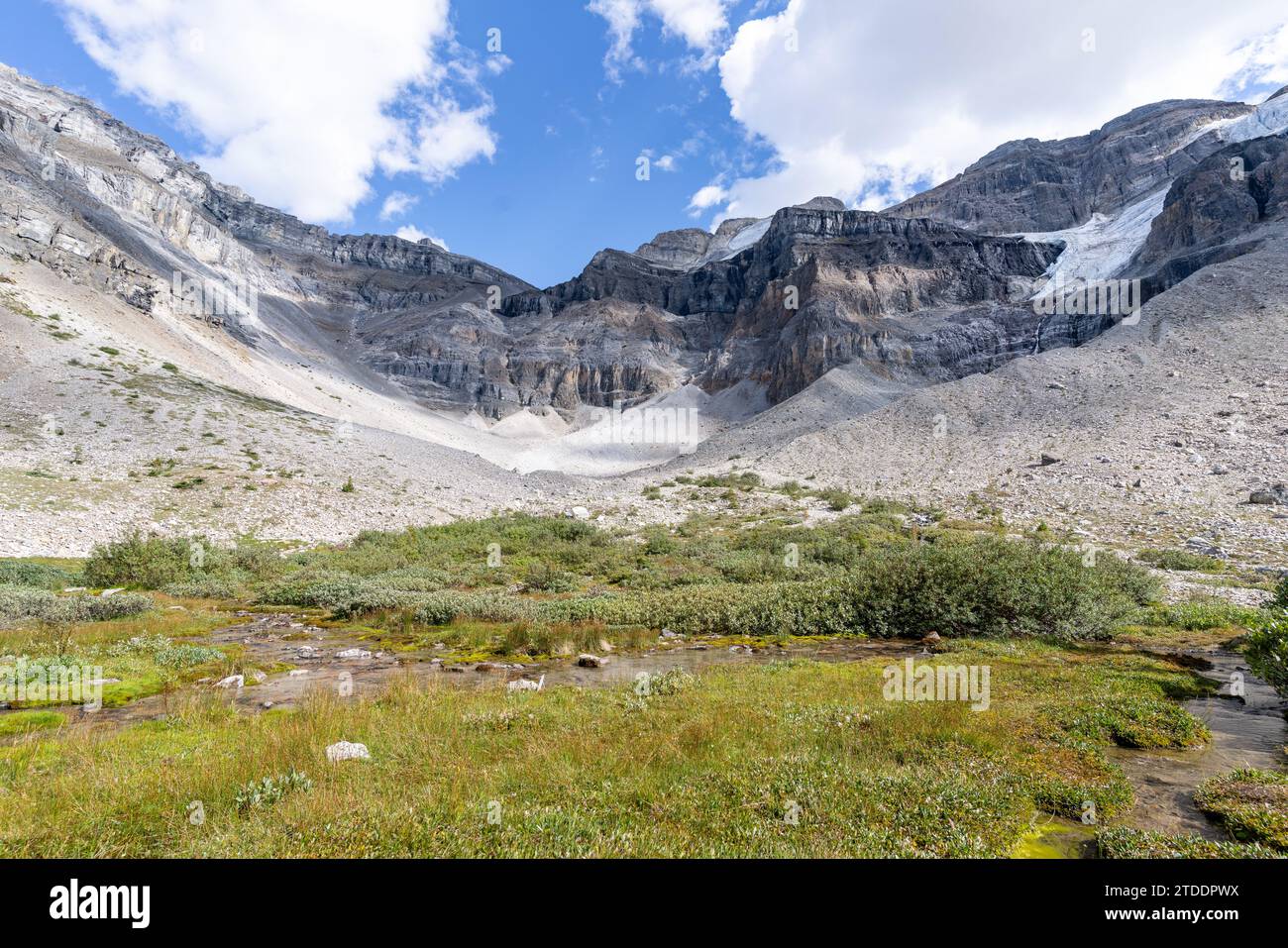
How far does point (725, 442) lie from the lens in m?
82.4

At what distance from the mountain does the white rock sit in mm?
28612

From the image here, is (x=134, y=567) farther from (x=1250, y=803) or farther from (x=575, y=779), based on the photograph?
(x=1250, y=803)

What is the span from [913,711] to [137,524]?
115ft

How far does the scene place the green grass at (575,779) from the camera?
14.7 ft

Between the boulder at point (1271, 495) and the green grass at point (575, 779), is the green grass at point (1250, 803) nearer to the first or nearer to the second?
the green grass at point (575, 779)

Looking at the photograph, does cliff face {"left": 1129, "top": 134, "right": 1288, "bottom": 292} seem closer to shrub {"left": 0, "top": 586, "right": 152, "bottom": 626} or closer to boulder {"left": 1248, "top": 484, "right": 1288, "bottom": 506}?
boulder {"left": 1248, "top": 484, "right": 1288, "bottom": 506}

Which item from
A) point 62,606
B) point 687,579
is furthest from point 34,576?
point 687,579

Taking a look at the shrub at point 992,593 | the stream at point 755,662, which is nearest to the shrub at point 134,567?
the stream at point 755,662

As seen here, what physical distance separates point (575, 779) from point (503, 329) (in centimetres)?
17069

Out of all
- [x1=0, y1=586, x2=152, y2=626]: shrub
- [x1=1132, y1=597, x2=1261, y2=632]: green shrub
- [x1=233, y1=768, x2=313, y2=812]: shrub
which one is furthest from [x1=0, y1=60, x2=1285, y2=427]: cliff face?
[x1=233, y1=768, x2=313, y2=812]: shrub

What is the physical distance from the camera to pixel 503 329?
542ft

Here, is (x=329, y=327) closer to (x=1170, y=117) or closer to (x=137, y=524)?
(x=137, y=524)

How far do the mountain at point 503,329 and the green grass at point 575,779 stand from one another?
1096 inches
